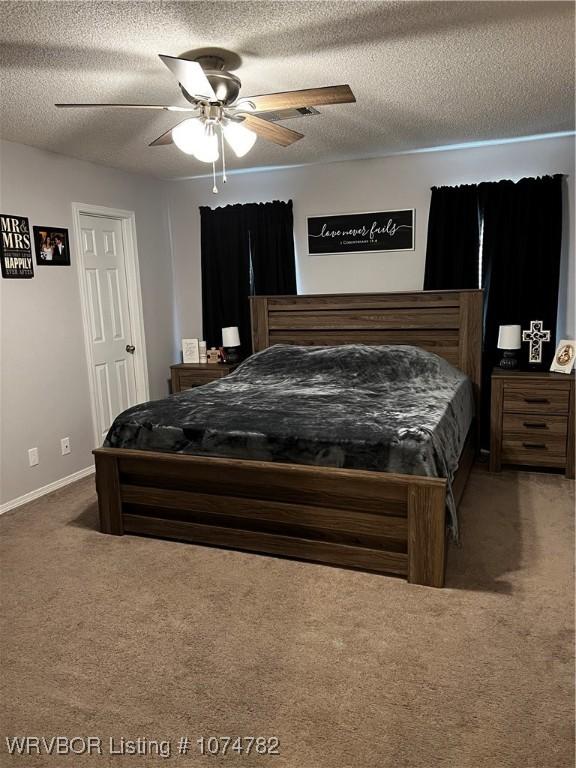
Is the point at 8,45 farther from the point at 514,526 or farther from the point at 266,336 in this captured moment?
the point at 514,526

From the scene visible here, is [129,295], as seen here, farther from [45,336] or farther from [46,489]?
[46,489]

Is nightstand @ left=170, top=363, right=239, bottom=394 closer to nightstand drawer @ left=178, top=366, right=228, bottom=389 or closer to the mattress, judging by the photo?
nightstand drawer @ left=178, top=366, right=228, bottom=389

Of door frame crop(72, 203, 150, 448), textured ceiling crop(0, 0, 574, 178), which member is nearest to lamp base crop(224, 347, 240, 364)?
door frame crop(72, 203, 150, 448)

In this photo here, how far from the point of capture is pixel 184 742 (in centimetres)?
178

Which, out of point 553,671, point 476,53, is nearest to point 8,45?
point 476,53

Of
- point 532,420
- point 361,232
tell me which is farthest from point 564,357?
point 361,232

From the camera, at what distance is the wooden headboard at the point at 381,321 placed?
4.33 metres

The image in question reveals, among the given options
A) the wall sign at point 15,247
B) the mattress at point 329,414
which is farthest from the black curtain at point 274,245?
the wall sign at point 15,247

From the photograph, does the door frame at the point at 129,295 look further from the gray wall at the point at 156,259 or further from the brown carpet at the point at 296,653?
the brown carpet at the point at 296,653

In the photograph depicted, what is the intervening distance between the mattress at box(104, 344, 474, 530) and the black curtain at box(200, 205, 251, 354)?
1.03 m

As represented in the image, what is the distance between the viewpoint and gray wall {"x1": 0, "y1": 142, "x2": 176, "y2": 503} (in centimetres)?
375

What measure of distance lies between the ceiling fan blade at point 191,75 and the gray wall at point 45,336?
2000 mm

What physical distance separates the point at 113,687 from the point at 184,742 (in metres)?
0.39

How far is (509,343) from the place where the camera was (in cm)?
417
